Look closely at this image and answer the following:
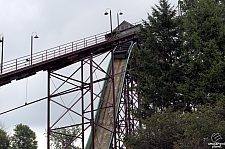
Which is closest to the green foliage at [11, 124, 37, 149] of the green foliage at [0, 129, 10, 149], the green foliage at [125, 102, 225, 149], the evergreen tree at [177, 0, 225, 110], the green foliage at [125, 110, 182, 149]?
the green foliage at [0, 129, 10, 149]

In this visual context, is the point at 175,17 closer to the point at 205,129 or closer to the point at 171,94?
the point at 171,94

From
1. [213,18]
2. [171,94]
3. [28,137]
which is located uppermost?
[213,18]

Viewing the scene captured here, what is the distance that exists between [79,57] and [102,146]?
7058 mm

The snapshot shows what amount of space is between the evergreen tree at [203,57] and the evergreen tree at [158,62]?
3.08 feet

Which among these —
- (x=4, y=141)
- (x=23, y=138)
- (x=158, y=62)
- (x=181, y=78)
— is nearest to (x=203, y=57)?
(x=181, y=78)

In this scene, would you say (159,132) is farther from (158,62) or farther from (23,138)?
(23,138)

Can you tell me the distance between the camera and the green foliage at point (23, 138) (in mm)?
65375

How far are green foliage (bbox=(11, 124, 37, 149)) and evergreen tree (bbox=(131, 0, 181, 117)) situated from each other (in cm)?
3999

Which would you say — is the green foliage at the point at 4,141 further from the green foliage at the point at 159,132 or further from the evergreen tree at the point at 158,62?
the green foliage at the point at 159,132

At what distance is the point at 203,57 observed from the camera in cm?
2492

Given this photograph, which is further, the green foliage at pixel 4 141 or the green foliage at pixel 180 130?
the green foliage at pixel 4 141

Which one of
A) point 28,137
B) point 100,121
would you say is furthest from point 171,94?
point 28,137

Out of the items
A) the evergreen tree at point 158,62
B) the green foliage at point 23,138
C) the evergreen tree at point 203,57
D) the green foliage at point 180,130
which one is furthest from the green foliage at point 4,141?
the evergreen tree at point 203,57

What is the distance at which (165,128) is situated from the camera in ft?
72.0
